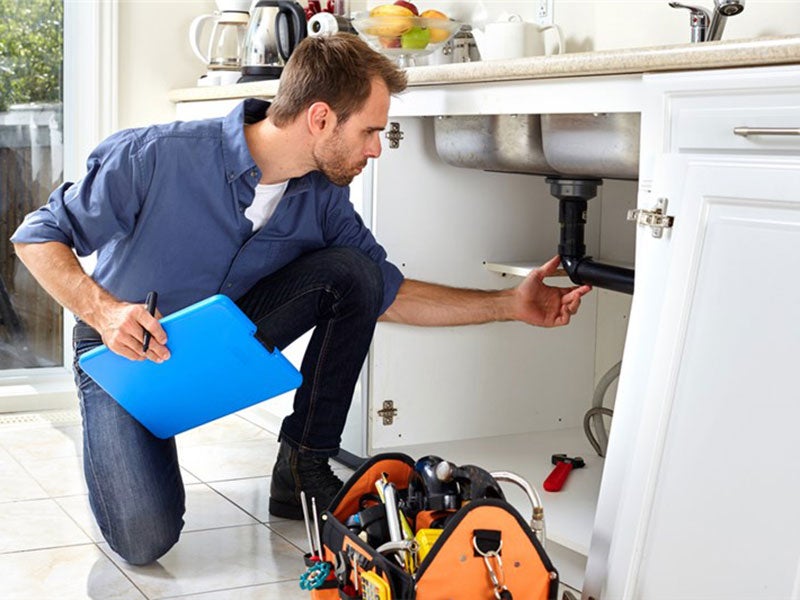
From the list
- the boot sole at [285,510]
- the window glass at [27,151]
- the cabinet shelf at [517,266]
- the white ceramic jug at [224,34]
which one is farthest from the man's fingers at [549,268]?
the window glass at [27,151]

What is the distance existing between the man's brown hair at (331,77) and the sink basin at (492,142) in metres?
0.26

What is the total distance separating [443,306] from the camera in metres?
2.39

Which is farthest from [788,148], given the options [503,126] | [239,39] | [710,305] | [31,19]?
[31,19]

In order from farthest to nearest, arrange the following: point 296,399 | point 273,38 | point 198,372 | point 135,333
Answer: point 273,38, point 296,399, point 198,372, point 135,333

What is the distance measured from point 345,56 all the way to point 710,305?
804 mm

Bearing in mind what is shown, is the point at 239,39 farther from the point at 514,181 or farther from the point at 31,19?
the point at 514,181

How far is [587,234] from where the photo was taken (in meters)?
2.78

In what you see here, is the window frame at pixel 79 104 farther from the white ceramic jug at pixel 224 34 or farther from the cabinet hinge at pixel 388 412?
the cabinet hinge at pixel 388 412

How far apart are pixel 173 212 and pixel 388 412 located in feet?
2.24

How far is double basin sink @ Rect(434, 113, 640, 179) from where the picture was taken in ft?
6.63

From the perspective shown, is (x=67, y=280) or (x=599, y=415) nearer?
(x=67, y=280)

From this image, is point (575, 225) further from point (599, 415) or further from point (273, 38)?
point (273, 38)

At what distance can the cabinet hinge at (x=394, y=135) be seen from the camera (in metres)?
2.50

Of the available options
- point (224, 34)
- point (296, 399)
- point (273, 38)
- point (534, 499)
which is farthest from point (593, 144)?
point (224, 34)
